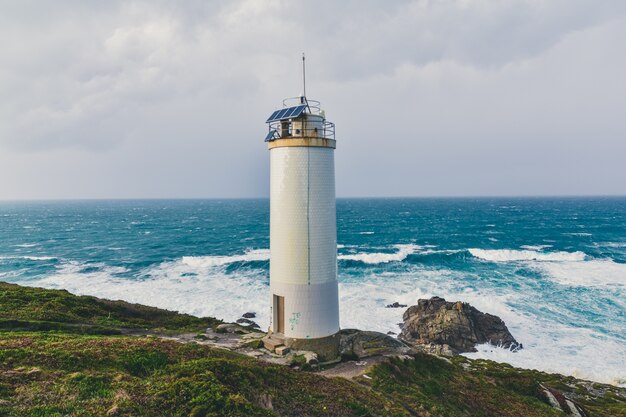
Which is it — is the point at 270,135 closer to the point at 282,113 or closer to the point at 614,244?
the point at 282,113

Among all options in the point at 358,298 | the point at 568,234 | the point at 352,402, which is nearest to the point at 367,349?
the point at 352,402

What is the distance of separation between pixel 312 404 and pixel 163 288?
32538 millimetres

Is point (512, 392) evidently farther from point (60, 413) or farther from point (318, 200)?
point (60, 413)

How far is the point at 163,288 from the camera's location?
127 feet

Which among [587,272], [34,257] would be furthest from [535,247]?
[34,257]

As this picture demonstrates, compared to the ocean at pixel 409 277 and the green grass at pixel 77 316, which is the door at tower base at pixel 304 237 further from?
the ocean at pixel 409 277

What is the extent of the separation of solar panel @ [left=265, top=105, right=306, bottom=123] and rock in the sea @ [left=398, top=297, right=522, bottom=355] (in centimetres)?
1986

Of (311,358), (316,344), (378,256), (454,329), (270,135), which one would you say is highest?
(270,135)

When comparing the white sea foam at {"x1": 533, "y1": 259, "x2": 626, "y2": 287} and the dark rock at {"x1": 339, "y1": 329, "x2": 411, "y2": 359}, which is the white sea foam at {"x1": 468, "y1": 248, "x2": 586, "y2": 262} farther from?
the dark rock at {"x1": 339, "y1": 329, "x2": 411, "y2": 359}

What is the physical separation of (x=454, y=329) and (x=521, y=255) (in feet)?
115

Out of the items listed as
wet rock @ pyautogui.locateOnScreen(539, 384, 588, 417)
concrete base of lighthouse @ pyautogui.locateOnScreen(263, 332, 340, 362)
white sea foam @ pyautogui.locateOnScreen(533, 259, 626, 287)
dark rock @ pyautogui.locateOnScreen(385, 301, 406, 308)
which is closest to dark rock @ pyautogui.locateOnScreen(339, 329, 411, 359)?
concrete base of lighthouse @ pyautogui.locateOnScreen(263, 332, 340, 362)

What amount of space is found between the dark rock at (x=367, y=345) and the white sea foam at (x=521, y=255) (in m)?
43.8

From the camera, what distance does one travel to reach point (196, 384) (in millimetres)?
8727

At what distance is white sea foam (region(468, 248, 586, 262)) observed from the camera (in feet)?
179
